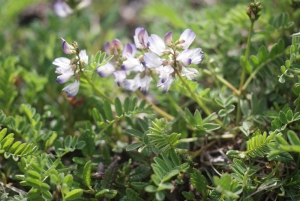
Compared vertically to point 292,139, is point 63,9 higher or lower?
higher

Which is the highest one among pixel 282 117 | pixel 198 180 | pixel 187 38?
pixel 187 38

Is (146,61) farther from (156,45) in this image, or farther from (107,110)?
(107,110)

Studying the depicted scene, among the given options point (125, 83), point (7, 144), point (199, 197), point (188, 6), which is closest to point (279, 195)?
point (199, 197)

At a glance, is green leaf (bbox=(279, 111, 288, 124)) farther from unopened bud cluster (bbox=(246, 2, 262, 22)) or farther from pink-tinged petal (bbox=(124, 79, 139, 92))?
pink-tinged petal (bbox=(124, 79, 139, 92))

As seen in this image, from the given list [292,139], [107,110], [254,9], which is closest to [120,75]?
[107,110]

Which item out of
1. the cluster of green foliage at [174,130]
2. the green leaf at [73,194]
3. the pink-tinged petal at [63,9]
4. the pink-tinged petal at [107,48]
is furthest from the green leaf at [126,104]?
the pink-tinged petal at [63,9]

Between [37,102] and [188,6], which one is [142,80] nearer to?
[37,102]

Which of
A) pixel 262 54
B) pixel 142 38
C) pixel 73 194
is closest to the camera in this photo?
pixel 73 194

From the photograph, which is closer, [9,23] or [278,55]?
[278,55]
